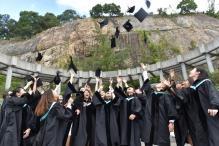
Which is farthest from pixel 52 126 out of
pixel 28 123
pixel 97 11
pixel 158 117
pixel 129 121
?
pixel 97 11

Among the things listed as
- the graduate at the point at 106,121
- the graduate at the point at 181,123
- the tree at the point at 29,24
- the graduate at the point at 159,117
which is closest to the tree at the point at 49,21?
the tree at the point at 29,24

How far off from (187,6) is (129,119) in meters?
35.2

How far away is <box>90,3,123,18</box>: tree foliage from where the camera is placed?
31.2m

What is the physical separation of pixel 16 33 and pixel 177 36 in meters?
33.2

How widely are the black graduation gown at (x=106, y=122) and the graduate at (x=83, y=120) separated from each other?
0.69 feet

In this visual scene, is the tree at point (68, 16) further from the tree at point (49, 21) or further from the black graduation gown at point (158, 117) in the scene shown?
the black graduation gown at point (158, 117)

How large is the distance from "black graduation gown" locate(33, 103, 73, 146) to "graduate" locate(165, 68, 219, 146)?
223 cm

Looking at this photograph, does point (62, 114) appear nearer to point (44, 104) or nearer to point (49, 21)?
point (44, 104)

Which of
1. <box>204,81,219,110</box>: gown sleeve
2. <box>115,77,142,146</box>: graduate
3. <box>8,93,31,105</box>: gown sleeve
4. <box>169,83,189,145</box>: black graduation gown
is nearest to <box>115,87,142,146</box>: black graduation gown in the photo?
<box>115,77,142,146</box>: graduate

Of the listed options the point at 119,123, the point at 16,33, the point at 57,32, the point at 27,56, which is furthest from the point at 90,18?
the point at 119,123

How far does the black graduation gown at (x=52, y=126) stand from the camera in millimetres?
2949

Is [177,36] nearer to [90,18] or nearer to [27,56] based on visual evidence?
[90,18]

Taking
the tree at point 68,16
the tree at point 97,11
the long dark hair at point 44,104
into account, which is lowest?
the long dark hair at point 44,104

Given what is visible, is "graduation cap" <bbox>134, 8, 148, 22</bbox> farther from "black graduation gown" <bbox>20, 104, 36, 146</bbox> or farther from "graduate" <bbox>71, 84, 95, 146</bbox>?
"black graduation gown" <bbox>20, 104, 36, 146</bbox>
